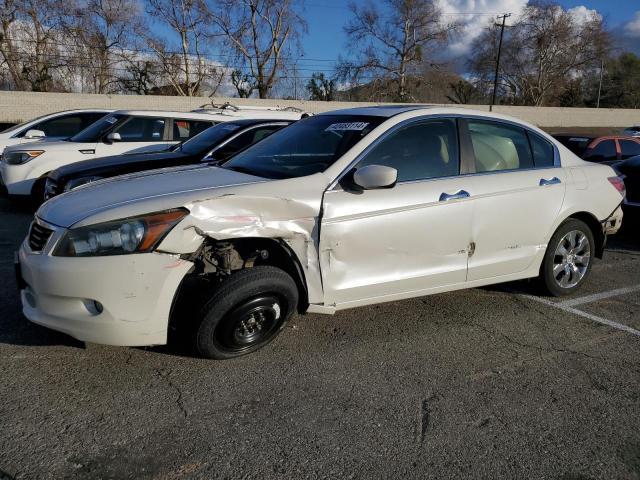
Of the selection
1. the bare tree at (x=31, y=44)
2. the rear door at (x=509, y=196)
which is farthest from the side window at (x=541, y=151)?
the bare tree at (x=31, y=44)

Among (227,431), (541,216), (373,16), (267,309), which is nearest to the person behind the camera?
(227,431)

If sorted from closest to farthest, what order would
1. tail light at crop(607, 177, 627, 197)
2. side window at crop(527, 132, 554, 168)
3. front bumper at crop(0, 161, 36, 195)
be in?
side window at crop(527, 132, 554, 168)
tail light at crop(607, 177, 627, 197)
front bumper at crop(0, 161, 36, 195)

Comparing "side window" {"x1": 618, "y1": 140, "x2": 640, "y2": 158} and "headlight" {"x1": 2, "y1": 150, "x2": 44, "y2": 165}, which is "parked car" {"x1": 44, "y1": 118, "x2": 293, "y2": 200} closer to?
"headlight" {"x1": 2, "y1": 150, "x2": 44, "y2": 165}

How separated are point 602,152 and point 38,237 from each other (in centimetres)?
1153

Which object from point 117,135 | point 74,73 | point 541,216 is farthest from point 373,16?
point 541,216

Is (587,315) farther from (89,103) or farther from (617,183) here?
(89,103)

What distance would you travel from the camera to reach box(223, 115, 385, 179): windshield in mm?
3977

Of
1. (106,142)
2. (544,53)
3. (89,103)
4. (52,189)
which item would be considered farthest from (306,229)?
(544,53)

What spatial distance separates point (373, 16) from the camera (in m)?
52.6

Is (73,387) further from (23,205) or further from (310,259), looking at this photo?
(23,205)

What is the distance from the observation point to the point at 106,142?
29.8 ft

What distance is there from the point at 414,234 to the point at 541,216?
1.39 metres

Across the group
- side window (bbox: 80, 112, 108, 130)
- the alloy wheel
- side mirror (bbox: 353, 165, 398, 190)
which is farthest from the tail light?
side window (bbox: 80, 112, 108, 130)

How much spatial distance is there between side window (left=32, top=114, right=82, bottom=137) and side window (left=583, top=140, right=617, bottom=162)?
10.6 metres
